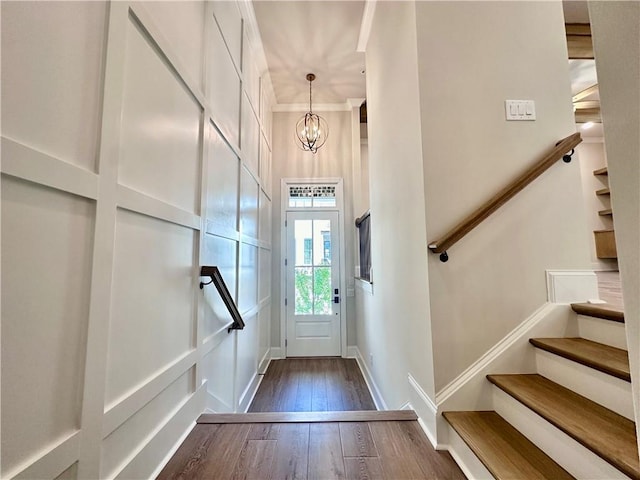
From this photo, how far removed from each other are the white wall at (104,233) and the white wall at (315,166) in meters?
2.69

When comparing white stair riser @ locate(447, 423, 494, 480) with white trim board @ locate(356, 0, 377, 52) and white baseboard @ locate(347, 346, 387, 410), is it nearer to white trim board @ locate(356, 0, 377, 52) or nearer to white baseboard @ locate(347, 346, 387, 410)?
white baseboard @ locate(347, 346, 387, 410)

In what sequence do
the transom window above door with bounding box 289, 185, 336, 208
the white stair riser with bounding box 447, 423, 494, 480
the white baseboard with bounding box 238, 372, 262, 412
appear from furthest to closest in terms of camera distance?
the transom window above door with bounding box 289, 185, 336, 208, the white baseboard with bounding box 238, 372, 262, 412, the white stair riser with bounding box 447, 423, 494, 480

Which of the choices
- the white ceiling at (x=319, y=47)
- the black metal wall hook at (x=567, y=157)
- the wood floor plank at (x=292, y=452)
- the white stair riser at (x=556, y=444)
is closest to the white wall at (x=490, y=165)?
the black metal wall hook at (x=567, y=157)

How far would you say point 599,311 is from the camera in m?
1.46

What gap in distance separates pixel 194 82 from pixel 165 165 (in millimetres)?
616

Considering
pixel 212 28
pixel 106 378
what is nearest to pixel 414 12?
pixel 212 28

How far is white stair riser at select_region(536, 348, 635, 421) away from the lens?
1.13 metres

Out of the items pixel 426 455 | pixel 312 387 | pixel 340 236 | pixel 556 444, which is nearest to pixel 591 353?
pixel 556 444

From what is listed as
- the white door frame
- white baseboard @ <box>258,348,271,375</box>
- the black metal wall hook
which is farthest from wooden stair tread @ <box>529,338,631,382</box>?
the white door frame

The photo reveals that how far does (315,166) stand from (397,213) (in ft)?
9.29

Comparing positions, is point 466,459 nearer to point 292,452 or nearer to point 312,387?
point 292,452

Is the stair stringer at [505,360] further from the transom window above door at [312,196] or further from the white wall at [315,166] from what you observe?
the transom window above door at [312,196]

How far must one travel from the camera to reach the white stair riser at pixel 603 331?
136 cm

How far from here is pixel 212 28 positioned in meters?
1.99
